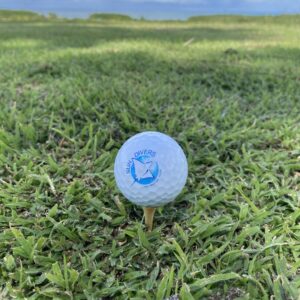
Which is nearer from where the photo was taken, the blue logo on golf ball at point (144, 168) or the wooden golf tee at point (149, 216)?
the blue logo on golf ball at point (144, 168)

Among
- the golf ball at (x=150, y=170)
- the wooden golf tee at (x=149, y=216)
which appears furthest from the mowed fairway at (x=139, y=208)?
the golf ball at (x=150, y=170)

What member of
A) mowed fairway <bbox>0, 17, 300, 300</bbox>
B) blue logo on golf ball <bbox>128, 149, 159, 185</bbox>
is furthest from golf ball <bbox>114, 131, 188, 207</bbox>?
mowed fairway <bbox>0, 17, 300, 300</bbox>

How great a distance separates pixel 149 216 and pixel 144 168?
9.3 inches

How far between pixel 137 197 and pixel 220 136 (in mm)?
984

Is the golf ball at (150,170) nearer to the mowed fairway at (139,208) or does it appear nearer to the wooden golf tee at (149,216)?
the wooden golf tee at (149,216)

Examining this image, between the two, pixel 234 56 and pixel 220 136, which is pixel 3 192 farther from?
pixel 234 56

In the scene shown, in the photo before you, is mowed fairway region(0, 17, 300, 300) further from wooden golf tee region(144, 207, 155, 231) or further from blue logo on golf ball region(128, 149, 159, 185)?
→ blue logo on golf ball region(128, 149, 159, 185)

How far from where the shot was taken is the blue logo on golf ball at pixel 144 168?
→ 4.20 ft

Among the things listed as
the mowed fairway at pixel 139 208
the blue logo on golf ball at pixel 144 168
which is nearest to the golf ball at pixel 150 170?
the blue logo on golf ball at pixel 144 168

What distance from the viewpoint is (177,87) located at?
304 centimetres

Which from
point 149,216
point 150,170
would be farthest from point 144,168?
point 149,216

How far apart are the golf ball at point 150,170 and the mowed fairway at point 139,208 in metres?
0.16

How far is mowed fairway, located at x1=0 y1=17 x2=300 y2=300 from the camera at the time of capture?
1256 millimetres

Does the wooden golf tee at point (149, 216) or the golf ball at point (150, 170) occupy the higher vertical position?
the golf ball at point (150, 170)
